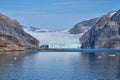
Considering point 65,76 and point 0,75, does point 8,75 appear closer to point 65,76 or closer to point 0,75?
point 0,75

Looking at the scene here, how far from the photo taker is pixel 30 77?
215 ft

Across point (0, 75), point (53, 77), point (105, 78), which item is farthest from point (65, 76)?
point (0, 75)

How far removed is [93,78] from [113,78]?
128 inches

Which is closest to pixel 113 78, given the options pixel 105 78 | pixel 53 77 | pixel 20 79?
pixel 105 78

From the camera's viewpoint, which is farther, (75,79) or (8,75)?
(8,75)

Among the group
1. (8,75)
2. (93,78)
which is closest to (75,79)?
(93,78)

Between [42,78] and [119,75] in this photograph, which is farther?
[119,75]

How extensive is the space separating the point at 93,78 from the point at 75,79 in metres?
3.47

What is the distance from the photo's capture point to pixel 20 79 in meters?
62.9

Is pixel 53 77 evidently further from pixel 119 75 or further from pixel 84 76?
pixel 119 75

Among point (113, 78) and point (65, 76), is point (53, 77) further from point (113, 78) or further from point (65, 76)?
point (113, 78)

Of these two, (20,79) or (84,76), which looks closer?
(20,79)

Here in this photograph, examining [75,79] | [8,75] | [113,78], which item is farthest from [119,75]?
[8,75]

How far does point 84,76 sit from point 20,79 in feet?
38.3
